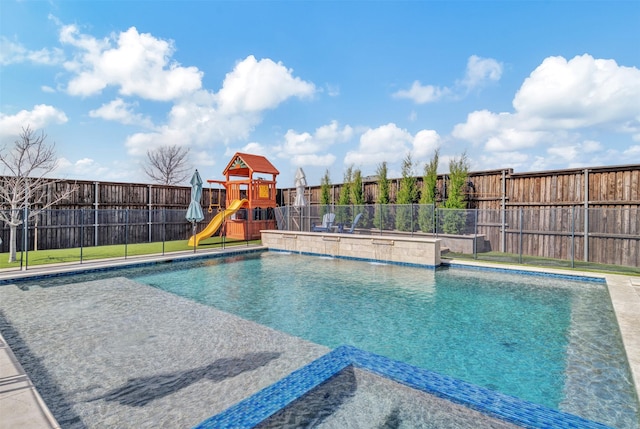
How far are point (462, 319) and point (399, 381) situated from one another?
2869 millimetres

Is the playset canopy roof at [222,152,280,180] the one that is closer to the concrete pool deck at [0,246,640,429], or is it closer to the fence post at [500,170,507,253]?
the concrete pool deck at [0,246,640,429]

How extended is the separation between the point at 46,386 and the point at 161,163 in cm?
3347

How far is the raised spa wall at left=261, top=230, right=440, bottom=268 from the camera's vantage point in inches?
436

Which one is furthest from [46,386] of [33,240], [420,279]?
[33,240]

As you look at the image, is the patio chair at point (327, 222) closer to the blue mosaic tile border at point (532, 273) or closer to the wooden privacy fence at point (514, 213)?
the wooden privacy fence at point (514, 213)

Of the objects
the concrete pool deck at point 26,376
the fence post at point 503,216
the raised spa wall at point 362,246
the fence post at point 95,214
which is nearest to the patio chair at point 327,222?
the raised spa wall at point 362,246

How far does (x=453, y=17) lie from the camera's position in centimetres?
1129

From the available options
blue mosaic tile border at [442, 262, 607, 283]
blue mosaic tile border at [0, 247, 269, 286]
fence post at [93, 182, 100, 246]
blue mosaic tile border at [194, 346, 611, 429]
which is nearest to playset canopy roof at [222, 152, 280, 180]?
blue mosaic tile border at [0, 247, 269, 286]

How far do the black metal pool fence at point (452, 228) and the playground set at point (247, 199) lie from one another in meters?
1.52

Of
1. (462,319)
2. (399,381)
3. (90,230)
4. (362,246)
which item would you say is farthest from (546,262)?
(90,230)

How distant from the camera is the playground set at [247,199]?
17.7 m

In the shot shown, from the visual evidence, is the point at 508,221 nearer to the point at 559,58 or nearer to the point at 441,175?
the point at 441,175

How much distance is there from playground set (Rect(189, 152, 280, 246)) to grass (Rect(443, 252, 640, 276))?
10.0m

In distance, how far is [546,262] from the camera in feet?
35.4
